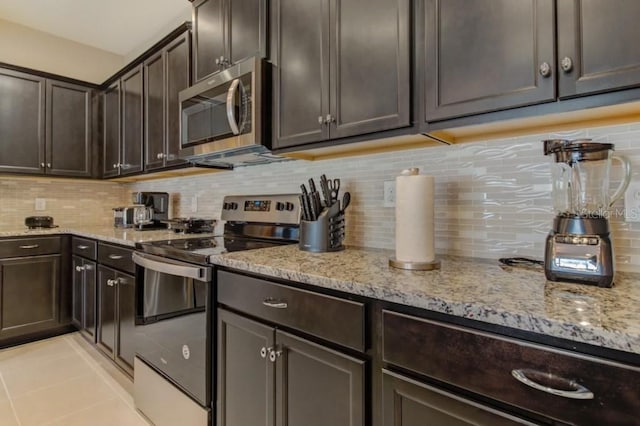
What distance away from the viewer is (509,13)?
0.93 meters

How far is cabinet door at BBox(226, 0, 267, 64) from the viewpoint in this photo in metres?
1.63

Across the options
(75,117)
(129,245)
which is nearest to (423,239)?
(129,245)

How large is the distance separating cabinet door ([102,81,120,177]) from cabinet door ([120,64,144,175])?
0.12 m

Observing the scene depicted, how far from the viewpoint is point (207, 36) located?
1942mm

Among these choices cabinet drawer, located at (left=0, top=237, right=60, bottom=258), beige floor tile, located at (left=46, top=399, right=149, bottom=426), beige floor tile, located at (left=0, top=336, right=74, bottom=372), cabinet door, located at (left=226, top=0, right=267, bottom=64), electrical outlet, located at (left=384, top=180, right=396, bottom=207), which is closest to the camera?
electrical outlet, located at (left=384, top=180, right=396, bottom=207)

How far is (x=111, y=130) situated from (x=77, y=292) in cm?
147

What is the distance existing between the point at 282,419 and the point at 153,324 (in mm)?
1009

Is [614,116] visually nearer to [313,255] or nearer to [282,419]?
[313,255]

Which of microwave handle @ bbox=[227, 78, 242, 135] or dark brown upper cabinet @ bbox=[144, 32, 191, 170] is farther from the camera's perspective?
dark brown upper cabinet @ bbox=[144, 32, 191, 170]

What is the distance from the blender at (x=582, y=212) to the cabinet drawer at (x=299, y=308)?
559mm

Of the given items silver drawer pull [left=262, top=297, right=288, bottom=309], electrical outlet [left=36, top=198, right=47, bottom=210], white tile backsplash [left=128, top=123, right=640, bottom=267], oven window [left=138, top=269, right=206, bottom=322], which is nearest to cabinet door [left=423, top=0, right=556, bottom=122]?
white tile backsplash [left=128, top=123, right=640, bottom=267]

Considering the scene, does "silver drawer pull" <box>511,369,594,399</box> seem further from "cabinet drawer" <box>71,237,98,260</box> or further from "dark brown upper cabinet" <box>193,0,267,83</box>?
"cabinet drawer" <box>71,237,98,260</box>

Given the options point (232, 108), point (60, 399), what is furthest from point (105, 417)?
point (232, 108)

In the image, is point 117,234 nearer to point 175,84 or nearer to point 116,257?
point 116,257
